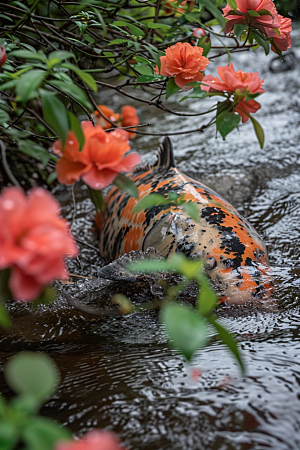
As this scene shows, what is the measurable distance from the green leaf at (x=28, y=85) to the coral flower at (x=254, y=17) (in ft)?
2.57

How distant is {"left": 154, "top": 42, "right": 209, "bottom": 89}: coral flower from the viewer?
135 centimetres

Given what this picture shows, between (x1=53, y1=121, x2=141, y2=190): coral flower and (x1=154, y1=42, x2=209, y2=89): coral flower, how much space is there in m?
0.57

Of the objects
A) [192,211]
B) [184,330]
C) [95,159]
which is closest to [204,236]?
[192,211]

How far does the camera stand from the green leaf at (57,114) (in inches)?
33.8

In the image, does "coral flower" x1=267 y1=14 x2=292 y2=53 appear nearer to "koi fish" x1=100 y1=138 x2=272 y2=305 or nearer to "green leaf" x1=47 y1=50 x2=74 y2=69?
"koi fish" x1=100 y1=138 x2=272 y2=305

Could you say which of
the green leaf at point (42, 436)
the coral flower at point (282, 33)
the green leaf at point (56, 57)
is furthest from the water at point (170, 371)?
the coral flower at point (282, 33)

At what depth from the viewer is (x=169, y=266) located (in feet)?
2.50

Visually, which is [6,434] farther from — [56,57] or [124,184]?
[56,57]

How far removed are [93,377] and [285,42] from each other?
1.14 metres

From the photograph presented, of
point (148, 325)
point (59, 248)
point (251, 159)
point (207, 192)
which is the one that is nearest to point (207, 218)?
point (207, 192)

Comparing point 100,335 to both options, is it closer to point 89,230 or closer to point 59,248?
point 59,248

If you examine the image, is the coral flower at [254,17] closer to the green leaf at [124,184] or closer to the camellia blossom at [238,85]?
the camellia blossom at [238,85]

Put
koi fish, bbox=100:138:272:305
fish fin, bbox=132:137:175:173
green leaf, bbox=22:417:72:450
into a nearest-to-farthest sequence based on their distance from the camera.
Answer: green leaf, bbox=22:417:72:450, koi fish, bbox=100:138:272:305, fish fin, bbox=132:137:175:173

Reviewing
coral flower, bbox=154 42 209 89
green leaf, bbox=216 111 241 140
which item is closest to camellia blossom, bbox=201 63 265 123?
green leaf, bbox=216 111 241 140
